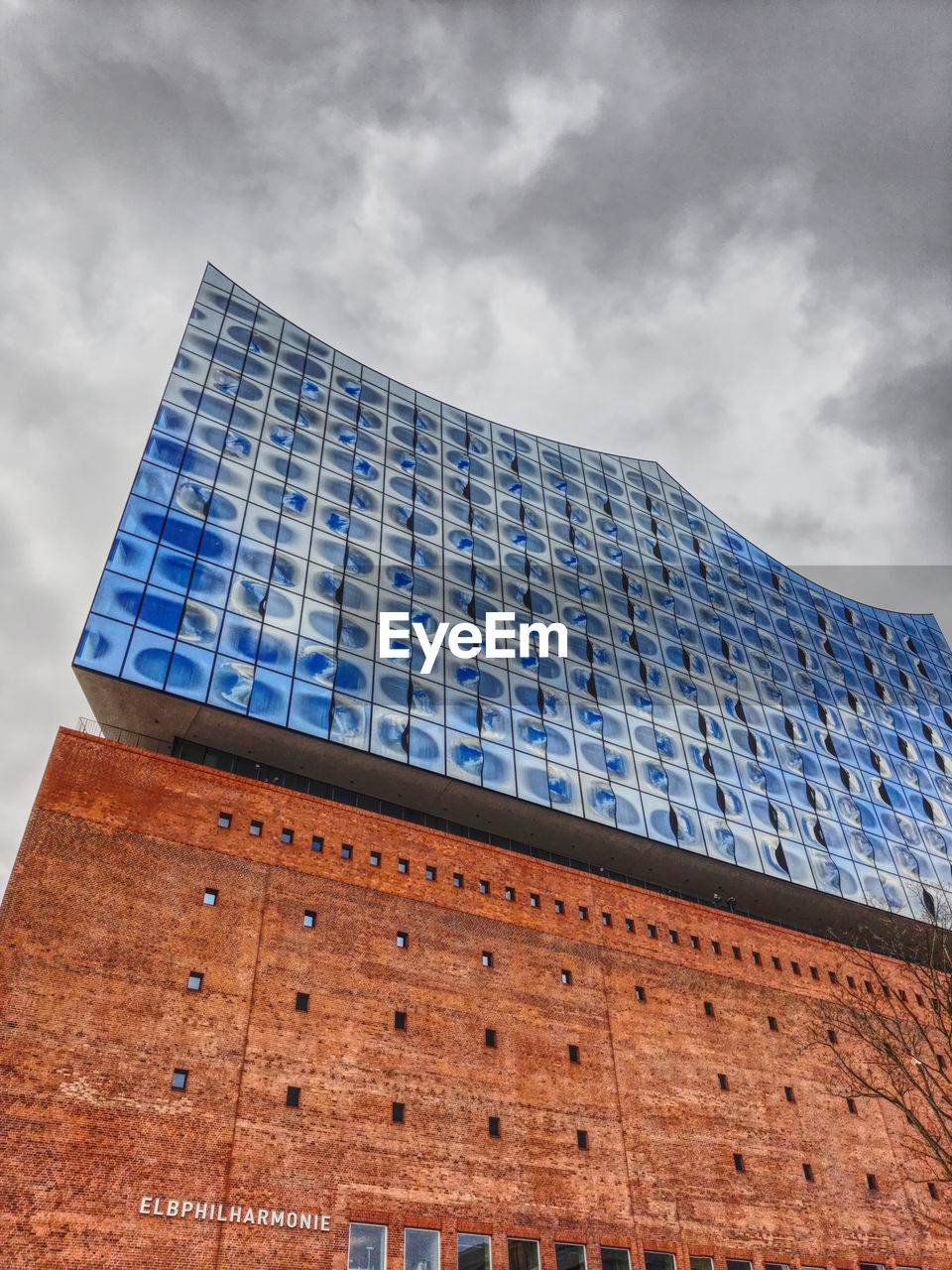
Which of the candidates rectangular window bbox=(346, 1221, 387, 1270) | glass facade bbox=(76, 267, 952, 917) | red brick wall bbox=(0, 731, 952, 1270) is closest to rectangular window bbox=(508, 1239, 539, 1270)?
red brick wall bbox=(0, 731, 952, 1270)

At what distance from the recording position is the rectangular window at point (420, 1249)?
64.7 ft

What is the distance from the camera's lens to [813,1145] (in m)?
27.8

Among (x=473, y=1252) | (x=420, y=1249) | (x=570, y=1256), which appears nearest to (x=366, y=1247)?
(x=420, y=1249)

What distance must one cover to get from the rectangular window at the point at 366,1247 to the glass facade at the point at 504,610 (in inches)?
462

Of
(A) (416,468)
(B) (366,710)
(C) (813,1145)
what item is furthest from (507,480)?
(C) (813,1145)

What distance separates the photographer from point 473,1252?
20.5 m

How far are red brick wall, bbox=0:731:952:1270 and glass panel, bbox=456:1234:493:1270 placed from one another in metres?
0.27

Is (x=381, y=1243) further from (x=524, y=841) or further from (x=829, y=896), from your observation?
(x=829, y=896)

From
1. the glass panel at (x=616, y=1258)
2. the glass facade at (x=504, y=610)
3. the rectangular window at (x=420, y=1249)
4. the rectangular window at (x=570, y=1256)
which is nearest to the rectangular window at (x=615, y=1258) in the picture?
the glass panel at (x=616, y=1258)

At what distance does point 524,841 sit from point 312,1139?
43.8 feet

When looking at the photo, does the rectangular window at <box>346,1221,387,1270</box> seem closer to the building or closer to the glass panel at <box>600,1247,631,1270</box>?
the building

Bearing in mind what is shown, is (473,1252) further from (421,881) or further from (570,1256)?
(421,881)

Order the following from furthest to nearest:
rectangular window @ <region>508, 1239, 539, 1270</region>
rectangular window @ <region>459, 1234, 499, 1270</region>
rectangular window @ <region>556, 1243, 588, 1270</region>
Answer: rectangular window @ <region>556, 1243, 588, 1270</region> < rectangular window @ <region>508, 1239, 539, 1270</region> < rectangular window @ <region>459, 1234, 499, 1270</region>

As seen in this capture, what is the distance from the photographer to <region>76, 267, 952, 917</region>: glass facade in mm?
27734
